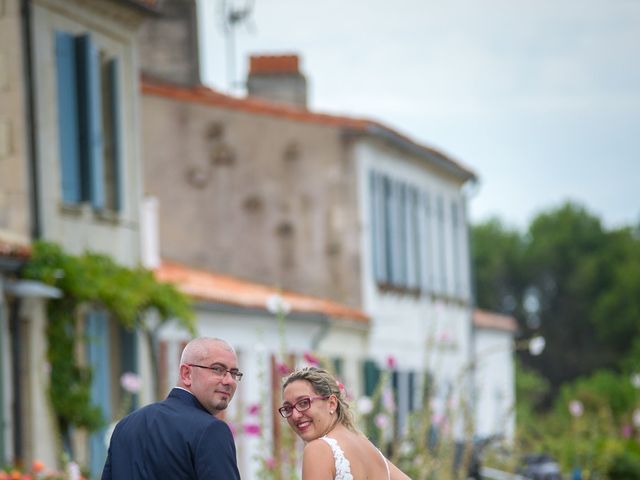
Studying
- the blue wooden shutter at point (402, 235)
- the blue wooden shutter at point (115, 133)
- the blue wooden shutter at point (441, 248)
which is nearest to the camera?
the blue wooden shutter at point (115, 133)

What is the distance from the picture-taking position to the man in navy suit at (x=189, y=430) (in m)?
7.25

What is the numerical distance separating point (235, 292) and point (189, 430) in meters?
18.7

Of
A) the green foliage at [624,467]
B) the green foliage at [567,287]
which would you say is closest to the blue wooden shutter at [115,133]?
the green foliage at [624,467]

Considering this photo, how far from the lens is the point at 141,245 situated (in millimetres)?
21844

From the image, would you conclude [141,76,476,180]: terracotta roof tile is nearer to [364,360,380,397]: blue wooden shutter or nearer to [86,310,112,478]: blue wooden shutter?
[364,360,380,397]: blue wooden shutter

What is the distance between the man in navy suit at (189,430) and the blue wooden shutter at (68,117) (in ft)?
40.6

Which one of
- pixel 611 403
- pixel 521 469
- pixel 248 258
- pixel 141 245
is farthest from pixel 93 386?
pixel 611 403

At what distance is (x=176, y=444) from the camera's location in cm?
730

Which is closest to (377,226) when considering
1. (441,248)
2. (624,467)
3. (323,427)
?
(441,248)

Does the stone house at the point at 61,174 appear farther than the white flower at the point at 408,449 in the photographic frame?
No

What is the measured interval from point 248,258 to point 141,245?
904 centimetres

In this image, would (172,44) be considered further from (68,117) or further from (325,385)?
(325,385)

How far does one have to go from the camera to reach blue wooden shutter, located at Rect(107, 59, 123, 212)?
21.1 meters

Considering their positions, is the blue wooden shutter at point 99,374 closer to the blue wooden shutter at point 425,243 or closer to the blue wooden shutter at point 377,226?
the blue wooden shutter at point 377,226
